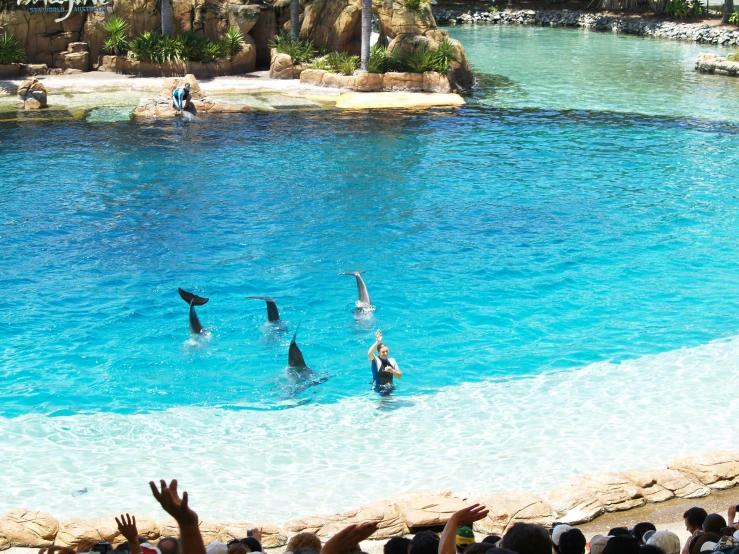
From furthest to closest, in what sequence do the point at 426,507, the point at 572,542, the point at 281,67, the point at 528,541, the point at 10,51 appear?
1. the point at 281,67
2. the point at 10,51
3. the point at 426,507
4. the point at 572,542
5. the point at 528,541

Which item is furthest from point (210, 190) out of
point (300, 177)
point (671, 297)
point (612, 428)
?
point (612, 428)

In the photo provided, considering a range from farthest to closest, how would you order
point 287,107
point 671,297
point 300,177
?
point 287,107 < point 300,177 < point 671,297

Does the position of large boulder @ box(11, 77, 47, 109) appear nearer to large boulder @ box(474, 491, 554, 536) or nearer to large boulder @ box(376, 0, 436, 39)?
large boulder @ box(376, 0, 436, 39)

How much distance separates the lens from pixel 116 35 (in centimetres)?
2912

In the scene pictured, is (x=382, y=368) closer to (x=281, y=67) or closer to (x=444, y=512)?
(x=444, y=512)

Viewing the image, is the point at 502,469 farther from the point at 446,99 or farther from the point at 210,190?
the point at 446,99

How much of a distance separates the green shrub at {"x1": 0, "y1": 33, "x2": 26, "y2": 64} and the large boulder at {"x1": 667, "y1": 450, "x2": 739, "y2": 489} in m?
25.8

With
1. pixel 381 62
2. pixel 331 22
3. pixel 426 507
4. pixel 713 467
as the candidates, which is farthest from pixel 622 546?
pixel 331 22

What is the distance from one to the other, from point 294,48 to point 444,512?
2509 centimetres

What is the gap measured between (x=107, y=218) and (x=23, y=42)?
1582 centimetres

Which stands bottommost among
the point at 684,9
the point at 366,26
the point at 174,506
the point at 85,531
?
the point at 85,531

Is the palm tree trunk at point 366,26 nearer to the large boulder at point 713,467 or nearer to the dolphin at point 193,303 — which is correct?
the dolphin at point 193,303

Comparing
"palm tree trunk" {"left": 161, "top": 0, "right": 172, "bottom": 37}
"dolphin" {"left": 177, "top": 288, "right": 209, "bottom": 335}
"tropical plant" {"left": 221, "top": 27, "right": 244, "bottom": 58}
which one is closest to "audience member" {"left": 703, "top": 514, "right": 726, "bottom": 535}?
"dolphin" {"left": 177, "top": 288, "right": 209, "bottom": 335}

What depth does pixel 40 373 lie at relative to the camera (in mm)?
10930
